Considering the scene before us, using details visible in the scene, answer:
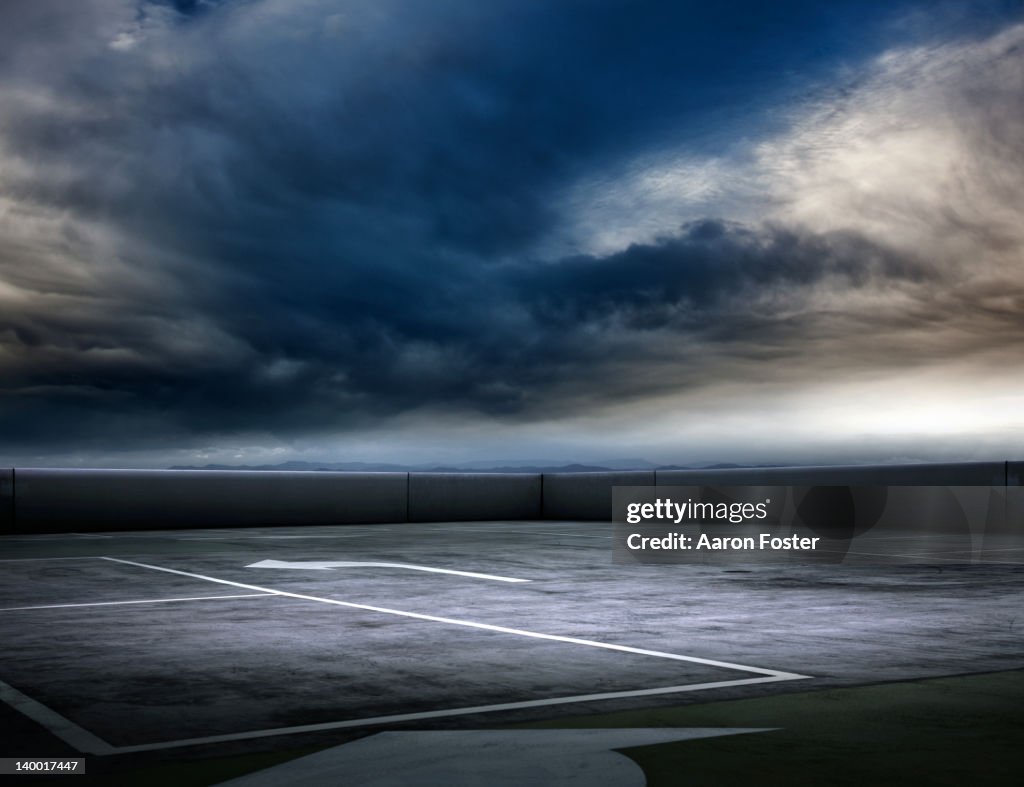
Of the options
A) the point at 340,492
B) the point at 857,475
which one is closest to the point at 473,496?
the point at 340,492

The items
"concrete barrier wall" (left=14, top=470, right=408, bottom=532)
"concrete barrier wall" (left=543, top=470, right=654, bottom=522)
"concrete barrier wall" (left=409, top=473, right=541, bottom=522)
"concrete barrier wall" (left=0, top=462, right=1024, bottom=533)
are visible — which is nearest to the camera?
"concrete barrier wall" (left=0, top=462, right=1024, bottom=533)

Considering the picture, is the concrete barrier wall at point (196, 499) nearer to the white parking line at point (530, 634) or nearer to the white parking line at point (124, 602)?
the white parking line at point (530, 634)

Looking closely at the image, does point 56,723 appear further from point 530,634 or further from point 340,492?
point 340,492

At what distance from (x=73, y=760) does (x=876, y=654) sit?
4130 millimetres

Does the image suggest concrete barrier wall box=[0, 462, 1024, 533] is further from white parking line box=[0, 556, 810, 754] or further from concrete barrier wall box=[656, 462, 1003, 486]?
white parking line box=[0, 556, 810, 754]

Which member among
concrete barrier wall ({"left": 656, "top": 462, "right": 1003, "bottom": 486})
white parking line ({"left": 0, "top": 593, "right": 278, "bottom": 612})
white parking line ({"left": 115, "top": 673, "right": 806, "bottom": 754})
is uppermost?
concrete barrier wall ({"left": 656, "top": 462, "right": 1003, "bottom": 486})

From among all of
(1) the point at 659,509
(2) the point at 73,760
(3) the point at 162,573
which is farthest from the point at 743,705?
(1) the point at 659,509


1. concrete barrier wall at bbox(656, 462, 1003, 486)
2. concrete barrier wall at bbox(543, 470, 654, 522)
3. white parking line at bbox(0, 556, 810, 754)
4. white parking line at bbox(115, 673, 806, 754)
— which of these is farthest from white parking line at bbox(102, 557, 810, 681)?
concrete barrier wall at bbox(543, 470, 654, 522)

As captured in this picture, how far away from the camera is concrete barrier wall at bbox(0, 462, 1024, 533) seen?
837 inches

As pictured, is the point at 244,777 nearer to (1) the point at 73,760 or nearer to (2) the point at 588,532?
(1) the point at 73,760

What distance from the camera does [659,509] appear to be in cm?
2458

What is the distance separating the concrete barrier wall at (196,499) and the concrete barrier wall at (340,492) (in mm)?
21

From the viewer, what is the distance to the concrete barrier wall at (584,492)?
85.1ft

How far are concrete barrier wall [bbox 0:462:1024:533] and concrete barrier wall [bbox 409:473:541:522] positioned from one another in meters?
0.02
